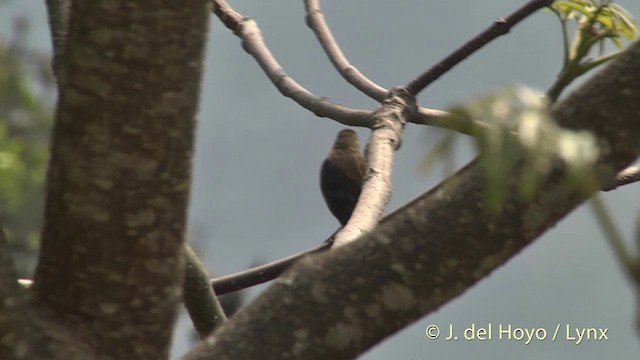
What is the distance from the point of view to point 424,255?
114 cm

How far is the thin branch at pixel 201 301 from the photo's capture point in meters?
2.01

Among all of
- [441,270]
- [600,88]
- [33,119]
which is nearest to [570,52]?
[600,88]

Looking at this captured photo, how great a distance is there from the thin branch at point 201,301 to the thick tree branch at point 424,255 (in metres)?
0.83

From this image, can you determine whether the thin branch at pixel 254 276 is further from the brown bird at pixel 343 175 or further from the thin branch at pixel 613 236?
the thin branch at pixel 613 236

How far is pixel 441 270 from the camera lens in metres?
1.13

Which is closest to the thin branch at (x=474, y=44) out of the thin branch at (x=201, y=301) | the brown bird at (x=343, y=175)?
the thin branch at (x=201, y=301)

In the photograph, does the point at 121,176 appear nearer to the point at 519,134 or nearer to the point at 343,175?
the point at 519,134

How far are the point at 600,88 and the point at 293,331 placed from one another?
448 mm

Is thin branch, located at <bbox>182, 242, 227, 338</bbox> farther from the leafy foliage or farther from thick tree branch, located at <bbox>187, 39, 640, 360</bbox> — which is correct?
→ the leafy foliage

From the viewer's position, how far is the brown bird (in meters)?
3.76

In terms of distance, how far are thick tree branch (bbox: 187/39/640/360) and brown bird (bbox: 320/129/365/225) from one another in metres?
2.41

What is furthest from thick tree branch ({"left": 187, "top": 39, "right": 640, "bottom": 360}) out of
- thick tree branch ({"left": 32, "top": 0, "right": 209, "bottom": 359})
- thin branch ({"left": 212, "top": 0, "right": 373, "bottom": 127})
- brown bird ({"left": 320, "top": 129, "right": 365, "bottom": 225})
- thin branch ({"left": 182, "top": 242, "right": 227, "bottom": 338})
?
brown bird ({"left": 320, "top": 129, "right": 365, "bottom": 225})

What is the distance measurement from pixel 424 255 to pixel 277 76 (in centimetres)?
154

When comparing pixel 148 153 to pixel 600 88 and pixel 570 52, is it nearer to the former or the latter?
pixel 600 88
